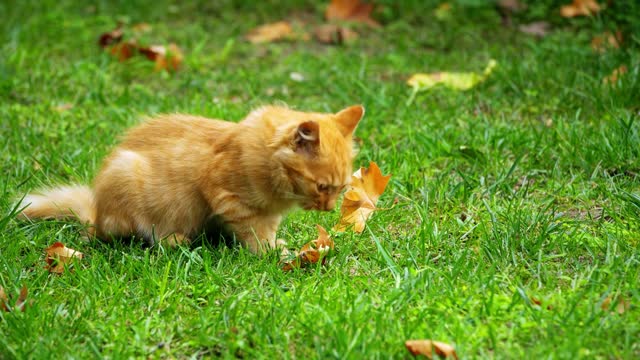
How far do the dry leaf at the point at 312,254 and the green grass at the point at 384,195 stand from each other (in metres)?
0.07

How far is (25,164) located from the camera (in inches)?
199

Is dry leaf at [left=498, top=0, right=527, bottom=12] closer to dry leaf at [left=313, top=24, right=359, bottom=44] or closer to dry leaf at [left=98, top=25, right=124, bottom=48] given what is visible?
dry leaf at [left=313, top=24, right=359, bottom=44]

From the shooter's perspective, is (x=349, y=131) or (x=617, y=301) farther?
(x=349, y=131)

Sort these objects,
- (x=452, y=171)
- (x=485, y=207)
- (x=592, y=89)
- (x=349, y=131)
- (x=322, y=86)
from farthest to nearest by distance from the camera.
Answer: (x=322, y=86) → (x=592, y=89) → (x=452, y=171) → (x=485, y=207) → (x=349, y=131)

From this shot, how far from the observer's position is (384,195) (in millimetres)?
4672

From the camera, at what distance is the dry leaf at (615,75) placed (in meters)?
5.61

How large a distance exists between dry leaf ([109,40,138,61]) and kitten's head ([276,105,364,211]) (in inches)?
124

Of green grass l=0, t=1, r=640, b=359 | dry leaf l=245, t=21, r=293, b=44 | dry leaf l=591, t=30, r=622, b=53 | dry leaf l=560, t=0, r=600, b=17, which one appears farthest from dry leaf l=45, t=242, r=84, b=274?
dry leaf l=560, t=0, r=600, b=17

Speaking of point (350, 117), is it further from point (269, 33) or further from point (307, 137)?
point (269, 33)

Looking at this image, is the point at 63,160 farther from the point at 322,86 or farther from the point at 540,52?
the point at 540,52

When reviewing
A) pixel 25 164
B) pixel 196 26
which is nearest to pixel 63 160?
pixel 25 164

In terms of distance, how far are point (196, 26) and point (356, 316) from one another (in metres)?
4.70

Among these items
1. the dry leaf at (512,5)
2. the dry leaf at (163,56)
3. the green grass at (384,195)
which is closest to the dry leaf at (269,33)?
the green grass at (384,195)

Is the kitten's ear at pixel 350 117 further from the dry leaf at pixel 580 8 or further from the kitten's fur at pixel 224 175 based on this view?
the dry leaf at pixel 580 8
